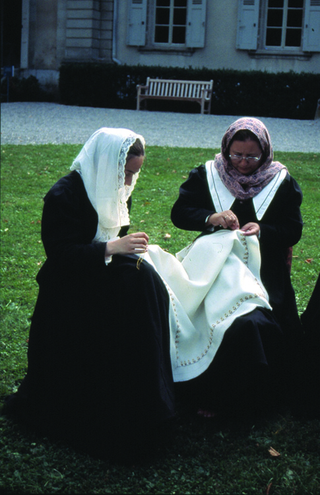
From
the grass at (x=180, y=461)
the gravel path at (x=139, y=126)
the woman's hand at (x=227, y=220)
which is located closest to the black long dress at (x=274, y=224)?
the woman's hand at (x=227, y=220)

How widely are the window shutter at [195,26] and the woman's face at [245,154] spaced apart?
13.9 meters

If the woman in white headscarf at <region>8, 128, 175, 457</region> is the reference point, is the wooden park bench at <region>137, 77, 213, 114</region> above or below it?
above

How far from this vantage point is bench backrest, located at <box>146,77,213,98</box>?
48.3ft

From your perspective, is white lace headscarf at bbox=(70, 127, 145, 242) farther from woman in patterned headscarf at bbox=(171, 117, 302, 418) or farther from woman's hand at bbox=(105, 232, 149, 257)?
woman in patterned headscarf at bbox=(171, 117, 302, 418)

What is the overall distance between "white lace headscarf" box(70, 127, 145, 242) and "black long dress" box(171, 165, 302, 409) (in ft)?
2.20

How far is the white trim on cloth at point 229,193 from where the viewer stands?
3.29 meters

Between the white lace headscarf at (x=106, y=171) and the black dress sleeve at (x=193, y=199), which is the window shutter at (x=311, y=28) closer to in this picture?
the black dress sleeve at (x=193, y=199)

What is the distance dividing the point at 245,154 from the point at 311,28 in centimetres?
1397

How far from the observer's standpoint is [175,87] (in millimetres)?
14906

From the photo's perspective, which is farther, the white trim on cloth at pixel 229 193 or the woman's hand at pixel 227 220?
the white trim on cloth at pixel 229 193

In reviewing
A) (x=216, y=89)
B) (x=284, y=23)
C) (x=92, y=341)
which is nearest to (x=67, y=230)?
(x=92, y=341)

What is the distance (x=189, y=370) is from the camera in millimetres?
2922

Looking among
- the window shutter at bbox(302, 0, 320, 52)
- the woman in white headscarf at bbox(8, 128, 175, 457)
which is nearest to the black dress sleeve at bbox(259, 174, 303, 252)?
the woman in white headscarf at bbox(8, 128, 175, 457)

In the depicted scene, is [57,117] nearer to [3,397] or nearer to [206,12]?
[206,12]
